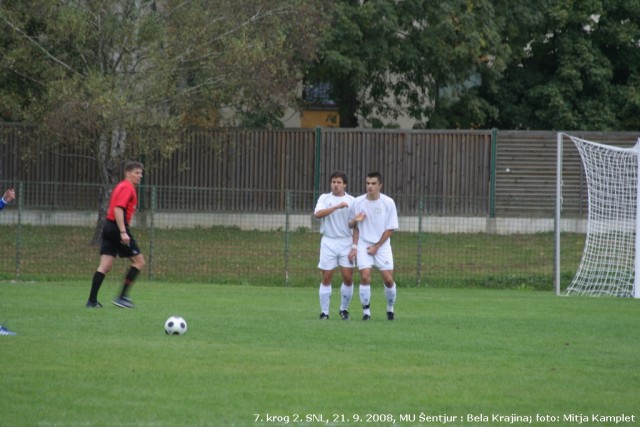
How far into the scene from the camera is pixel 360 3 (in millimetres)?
33250

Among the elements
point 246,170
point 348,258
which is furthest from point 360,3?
point 348,258

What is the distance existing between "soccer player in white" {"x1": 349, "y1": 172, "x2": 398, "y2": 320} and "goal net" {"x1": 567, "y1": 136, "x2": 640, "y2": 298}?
28.0 feet

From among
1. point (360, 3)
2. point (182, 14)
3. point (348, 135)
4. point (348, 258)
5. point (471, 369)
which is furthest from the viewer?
point (360, 3)

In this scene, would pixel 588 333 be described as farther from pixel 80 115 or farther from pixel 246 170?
pixel 246 170

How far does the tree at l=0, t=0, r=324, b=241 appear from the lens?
24.9m

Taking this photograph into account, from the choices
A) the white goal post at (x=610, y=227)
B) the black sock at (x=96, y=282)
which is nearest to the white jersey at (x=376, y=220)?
the black sock at (x=96, y=282)

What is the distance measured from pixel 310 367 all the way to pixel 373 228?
14.6 feet

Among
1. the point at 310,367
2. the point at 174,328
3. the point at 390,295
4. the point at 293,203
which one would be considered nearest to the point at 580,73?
the point at 293,203

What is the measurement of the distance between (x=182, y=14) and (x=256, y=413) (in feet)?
63.9

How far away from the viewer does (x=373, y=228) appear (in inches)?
564

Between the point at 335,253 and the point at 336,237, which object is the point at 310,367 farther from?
the point at 336,237

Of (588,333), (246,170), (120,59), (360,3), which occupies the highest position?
(360,3)

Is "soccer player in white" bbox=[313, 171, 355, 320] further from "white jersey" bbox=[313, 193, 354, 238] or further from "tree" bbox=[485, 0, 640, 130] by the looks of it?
"tree" bbox=[485, 0, 640, 130]

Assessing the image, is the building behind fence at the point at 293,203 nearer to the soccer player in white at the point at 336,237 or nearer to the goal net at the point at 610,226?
the goal net at the point at 610,226
